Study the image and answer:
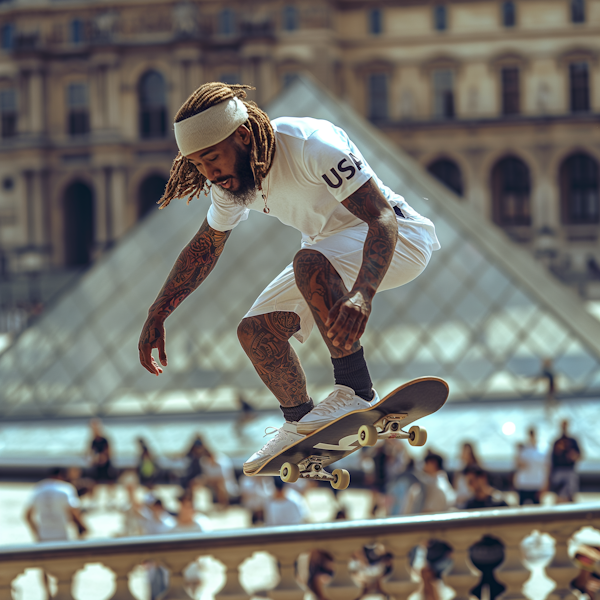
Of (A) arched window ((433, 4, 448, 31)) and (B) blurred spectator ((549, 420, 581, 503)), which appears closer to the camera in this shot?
(B) blurred spectator ((549, 420, 581, 503))

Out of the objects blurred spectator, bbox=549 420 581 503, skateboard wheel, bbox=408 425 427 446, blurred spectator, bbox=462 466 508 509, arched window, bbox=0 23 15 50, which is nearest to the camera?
skateboard wheel, bbox=408 425 427 446

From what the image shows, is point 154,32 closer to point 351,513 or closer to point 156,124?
point 156,124

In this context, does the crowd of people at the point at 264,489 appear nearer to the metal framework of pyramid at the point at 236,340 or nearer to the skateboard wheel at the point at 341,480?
the metal framework of pyramid at the point at 236,340

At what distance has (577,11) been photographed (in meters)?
50.6

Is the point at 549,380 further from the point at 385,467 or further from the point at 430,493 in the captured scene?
the point at 430,493

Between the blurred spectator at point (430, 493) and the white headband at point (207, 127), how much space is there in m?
6.04

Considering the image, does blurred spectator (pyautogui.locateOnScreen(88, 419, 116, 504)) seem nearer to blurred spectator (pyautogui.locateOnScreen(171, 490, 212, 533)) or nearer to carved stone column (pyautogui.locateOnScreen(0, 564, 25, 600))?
blurred spectator (pyautogui.locateOnScreen(171, 490, 212, 533))

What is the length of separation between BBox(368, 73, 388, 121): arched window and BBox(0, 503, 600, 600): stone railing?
160ft

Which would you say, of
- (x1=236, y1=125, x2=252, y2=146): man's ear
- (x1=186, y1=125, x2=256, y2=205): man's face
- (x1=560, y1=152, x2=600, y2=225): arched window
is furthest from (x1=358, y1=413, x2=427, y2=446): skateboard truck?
(x1=560, y1=152, x2=600, y2=225): arched window

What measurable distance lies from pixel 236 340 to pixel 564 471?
8920 mm

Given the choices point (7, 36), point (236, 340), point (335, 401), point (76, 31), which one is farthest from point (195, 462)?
point (7, 36)

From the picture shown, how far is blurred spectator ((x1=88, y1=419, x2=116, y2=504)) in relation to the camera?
1315 cm

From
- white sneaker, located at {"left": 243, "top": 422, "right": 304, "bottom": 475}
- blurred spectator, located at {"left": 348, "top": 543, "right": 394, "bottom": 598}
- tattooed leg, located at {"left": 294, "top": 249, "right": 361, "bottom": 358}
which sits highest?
tattooed leg, located at {"left": 294, "top": 249, "right": 361, "bottom": 358}

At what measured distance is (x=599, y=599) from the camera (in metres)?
5.87
